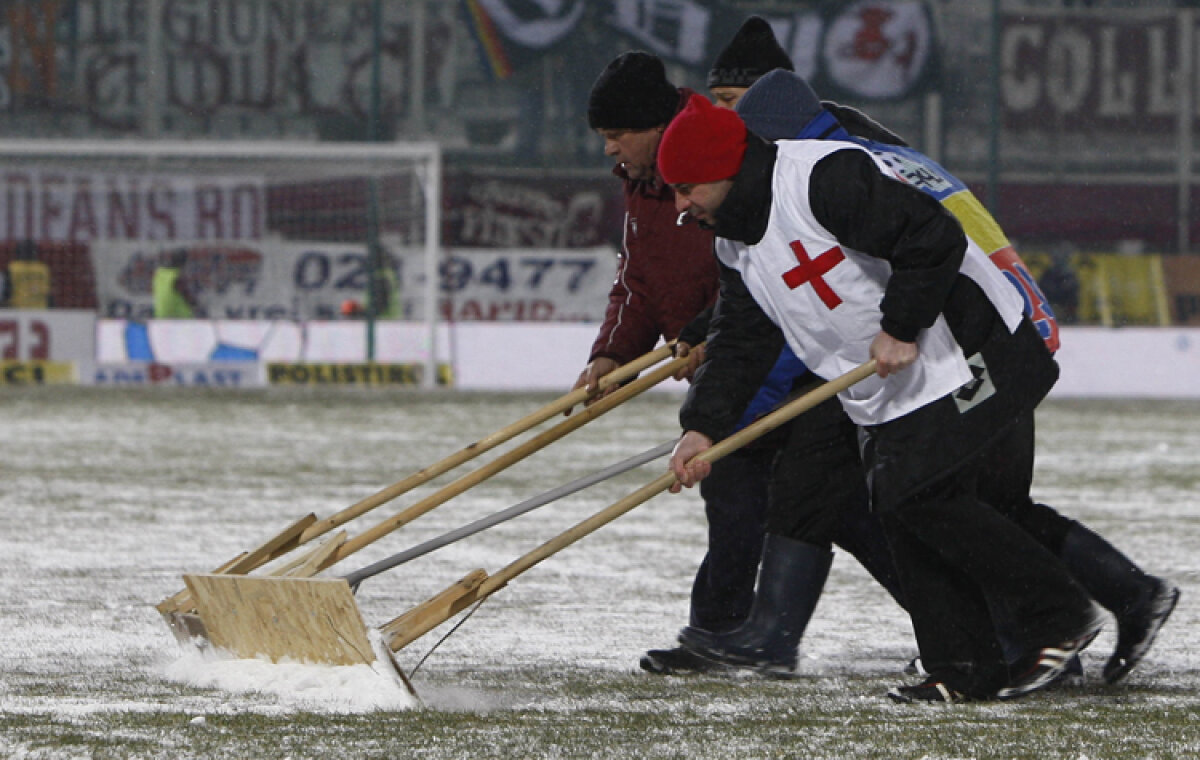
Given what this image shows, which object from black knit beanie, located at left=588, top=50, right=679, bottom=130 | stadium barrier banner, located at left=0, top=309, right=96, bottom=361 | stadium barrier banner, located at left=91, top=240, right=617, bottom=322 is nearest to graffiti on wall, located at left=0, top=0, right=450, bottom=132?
stadium barrier banner, located at left=91, top=240, right=617, bottom=322

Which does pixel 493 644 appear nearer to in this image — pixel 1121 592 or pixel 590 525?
pixel 590 525

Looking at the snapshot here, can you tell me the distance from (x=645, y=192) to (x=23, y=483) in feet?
17.8

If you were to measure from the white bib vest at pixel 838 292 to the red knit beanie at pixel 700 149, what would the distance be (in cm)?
11

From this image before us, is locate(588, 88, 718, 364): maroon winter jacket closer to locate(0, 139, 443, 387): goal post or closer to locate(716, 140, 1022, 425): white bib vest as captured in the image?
locate(716, 140, 1022, 425): white bib vest

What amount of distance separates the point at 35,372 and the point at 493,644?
13411 mm

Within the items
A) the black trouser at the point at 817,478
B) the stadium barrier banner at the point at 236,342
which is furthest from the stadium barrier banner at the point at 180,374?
the black trouser at the point at 817,478

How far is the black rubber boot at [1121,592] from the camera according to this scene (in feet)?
14.4

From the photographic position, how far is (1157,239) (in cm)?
2791

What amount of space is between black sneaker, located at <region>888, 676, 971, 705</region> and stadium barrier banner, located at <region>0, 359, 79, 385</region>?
14.4 m

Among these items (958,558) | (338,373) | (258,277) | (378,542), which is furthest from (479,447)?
(258,277)

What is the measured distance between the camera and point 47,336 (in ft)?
57.8

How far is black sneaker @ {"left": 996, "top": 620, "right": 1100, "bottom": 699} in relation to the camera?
4.23 m

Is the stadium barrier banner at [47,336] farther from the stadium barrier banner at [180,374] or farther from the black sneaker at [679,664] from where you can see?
the black sneaker at [679,664]

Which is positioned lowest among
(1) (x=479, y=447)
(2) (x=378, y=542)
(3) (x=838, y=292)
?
(2) (x=378, y=542)
